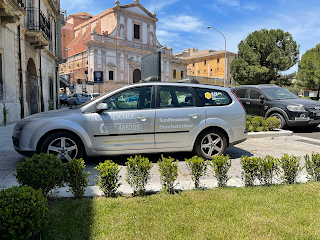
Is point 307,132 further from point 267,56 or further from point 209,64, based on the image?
point 209,64

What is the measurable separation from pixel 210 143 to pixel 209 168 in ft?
1.91

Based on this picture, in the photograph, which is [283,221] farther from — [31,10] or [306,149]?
[31,10]

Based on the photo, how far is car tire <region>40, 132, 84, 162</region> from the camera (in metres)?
4.62

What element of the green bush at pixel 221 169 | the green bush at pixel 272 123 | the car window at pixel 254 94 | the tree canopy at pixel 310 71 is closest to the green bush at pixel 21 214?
the green bush at pixel 221 169

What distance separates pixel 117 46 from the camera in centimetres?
4741

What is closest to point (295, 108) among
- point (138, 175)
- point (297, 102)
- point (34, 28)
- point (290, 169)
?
point (297, 102)

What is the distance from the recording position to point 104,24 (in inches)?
2005

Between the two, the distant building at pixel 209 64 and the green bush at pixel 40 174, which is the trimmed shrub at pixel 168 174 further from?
the distant building at pixel 209 64

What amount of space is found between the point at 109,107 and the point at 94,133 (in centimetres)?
59

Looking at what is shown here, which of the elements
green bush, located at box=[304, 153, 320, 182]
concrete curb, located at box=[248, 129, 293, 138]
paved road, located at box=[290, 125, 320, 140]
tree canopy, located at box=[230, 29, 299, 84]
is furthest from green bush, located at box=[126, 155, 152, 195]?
tree canopy, located at box=[230, 29, 299, 84]

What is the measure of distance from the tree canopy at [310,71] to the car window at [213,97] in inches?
1400

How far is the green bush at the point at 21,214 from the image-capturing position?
204 centimetres

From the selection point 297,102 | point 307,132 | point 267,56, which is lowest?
point 307,132

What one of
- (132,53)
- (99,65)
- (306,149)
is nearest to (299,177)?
(306,149)
